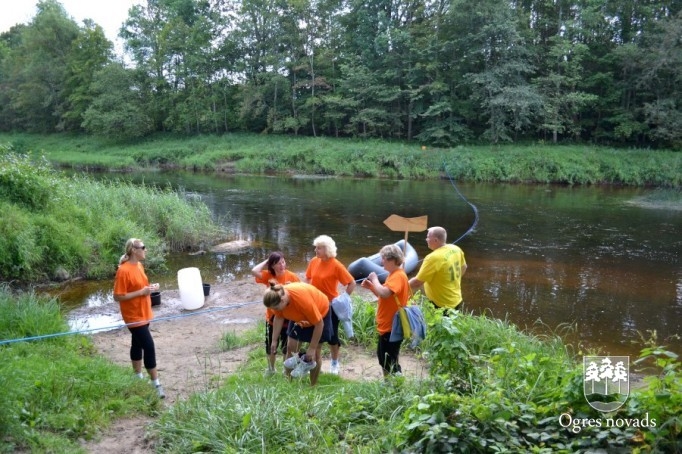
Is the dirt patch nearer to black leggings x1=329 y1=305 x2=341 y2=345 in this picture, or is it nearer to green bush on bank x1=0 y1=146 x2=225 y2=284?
black leggings x1=329 y1=305 x2=341 y2=345

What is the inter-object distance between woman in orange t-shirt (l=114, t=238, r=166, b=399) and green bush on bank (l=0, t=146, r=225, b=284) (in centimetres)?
482

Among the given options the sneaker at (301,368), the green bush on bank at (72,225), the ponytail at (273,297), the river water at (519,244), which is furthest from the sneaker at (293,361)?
the green bush on bank at (72,225)

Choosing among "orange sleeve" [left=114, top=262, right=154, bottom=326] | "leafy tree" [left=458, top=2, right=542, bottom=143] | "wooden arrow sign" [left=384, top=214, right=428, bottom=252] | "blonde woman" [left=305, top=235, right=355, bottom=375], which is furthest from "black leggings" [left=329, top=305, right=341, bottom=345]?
"leafy tree" [left=458, top=2, right=542, bottom=143]

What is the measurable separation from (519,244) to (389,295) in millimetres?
9240

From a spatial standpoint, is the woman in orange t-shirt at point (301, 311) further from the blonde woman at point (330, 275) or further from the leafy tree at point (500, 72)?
the leafy tree at point (500, 72)

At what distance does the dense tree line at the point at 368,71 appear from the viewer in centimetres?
3020

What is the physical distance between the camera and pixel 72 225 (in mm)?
9602

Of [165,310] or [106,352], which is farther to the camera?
[165,310]

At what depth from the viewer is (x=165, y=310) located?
7.73m

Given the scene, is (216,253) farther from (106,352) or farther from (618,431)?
(618,431)

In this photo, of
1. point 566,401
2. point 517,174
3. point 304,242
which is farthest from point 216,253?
point 517,174

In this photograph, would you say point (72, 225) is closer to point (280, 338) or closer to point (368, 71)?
point (280, 338)

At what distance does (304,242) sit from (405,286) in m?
8.40

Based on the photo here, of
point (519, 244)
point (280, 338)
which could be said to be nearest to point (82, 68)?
point (519, 244)
